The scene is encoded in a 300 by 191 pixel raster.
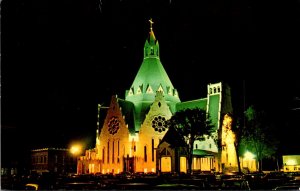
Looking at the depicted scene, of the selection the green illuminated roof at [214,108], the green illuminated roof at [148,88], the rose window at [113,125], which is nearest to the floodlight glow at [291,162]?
the green illuminated roof at [214,108]

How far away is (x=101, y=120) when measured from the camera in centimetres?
7594

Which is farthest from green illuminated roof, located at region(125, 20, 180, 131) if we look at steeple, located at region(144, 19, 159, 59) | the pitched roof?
the pitched roof

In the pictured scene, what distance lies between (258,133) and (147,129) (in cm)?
2170

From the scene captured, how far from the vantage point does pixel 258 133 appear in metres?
50.0

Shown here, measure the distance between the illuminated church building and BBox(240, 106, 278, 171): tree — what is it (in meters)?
8.78

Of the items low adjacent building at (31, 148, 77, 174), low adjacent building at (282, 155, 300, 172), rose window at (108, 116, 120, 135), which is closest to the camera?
low adjacent building at (282, 155, 300, 172)

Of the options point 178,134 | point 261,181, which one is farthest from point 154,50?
point 261,181

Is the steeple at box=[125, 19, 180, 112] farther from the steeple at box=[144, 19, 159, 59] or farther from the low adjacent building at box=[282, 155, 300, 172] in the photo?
the low adjacent building at box=[282, 155, 300, 172]

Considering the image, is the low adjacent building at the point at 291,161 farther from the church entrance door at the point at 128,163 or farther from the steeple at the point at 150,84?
the church entrance door at the point at 128,163

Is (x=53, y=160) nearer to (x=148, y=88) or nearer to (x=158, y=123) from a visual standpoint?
(x=148, y=88)

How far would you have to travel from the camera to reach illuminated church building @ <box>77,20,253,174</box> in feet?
207

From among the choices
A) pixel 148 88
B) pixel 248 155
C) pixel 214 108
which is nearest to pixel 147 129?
pixel 148 88

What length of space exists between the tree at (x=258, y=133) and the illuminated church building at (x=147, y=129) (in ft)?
28.8

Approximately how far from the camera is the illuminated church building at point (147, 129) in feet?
207
